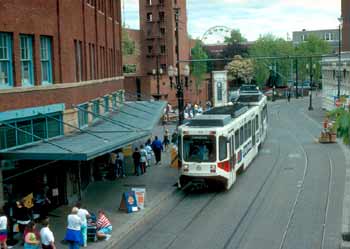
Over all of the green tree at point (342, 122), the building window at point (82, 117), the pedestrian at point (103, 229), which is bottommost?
the pedestrian at point (103, 229)

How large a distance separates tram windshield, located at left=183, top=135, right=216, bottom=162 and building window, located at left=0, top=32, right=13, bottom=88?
826 cm

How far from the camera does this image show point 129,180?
101 feet

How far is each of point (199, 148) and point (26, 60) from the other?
312 inches

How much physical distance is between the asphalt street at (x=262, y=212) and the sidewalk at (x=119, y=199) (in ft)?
1.14

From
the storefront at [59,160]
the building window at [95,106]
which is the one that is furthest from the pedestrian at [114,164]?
the building window at [95,106]

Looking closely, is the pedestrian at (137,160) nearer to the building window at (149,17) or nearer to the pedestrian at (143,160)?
the pedestrian at (143,160)

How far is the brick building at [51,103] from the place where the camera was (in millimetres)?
20547

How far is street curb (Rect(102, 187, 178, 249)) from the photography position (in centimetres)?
1956

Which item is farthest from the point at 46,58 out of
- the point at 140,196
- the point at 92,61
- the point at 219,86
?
the point at 219,86

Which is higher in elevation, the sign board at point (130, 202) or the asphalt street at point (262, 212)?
the sign board at point (130, 202)

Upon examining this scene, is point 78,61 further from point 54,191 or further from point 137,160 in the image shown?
point 54,191

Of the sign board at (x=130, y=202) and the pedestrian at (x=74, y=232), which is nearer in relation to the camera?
the pedestrian at (x=74, y=232)

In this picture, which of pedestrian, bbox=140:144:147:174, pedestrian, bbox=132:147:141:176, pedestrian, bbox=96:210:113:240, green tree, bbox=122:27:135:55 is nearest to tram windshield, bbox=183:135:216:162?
pedestrian, bbox=132:147:141:176

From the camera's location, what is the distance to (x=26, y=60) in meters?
22.4
